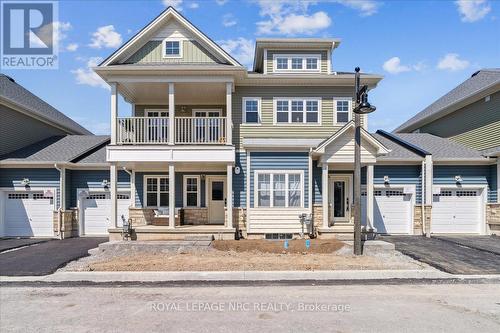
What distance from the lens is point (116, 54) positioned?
42.5ft

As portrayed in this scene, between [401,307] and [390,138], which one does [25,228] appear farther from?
[390,138]

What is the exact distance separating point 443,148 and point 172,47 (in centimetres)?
1401

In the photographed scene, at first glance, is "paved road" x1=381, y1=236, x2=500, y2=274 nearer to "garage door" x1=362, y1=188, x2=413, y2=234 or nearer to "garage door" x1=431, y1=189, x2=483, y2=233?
"garage door" x1=362, y1=188, x2=413, y2=234

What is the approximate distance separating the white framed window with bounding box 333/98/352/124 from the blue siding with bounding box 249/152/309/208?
2.42 m

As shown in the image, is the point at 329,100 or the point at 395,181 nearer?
the point at 329,100

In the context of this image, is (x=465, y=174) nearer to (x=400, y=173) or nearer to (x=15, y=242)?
(x=400, y=173)

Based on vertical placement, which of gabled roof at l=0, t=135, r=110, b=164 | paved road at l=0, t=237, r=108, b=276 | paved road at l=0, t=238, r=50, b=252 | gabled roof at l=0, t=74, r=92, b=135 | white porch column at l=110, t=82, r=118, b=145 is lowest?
paved road at l=0, t=238, r=50, b=252

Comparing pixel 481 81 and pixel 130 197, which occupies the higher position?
pixel 481 81

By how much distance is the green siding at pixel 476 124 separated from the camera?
1555 cm

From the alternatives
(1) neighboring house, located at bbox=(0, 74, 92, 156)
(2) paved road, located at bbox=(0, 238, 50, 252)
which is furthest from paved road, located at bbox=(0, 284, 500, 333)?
(1) neighboring house, located at bbox=(0, 74, 92, 156)

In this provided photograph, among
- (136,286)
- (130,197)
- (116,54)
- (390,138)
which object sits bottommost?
(136,286)

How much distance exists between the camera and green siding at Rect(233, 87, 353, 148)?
14.0 meters

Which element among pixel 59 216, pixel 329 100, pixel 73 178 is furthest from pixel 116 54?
pixel 329 100

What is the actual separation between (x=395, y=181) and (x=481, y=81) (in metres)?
8.96
